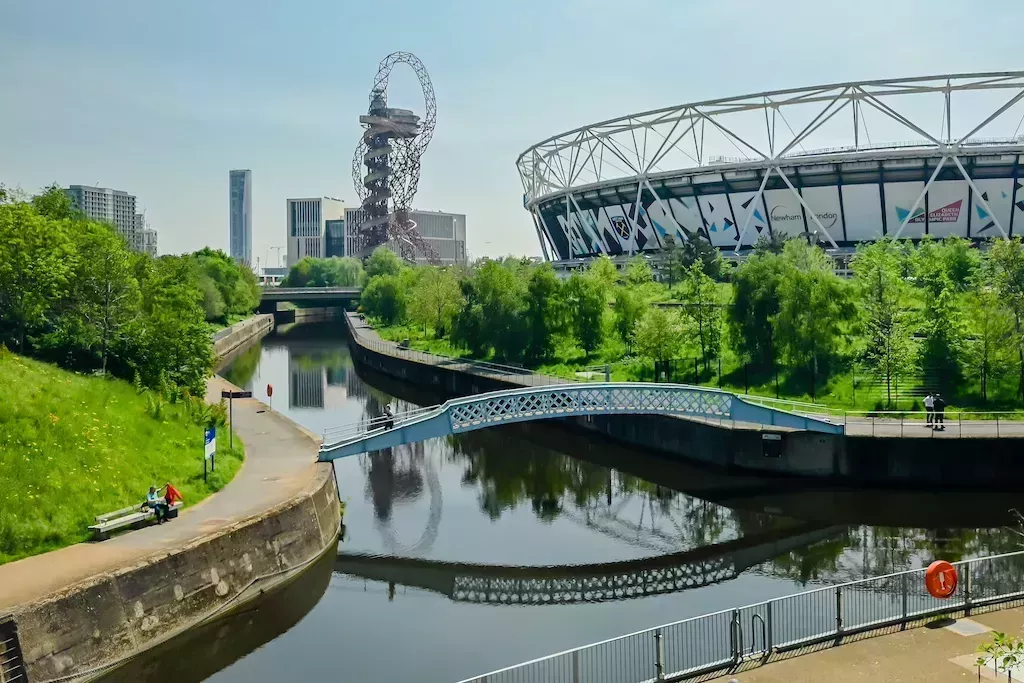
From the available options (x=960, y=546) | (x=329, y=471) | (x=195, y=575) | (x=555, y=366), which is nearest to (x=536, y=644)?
(x=195, y=575)

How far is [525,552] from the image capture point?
76.9 ft

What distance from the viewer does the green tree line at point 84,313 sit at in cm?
2795

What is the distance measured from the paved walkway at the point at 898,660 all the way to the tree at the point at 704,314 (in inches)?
1159

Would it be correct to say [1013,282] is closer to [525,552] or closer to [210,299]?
[525,552]

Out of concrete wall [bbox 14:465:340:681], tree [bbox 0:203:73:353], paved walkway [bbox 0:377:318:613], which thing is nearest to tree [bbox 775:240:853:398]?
paved walkway [bbox 0:377:318:613]

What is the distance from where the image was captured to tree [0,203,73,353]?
27.6 meters

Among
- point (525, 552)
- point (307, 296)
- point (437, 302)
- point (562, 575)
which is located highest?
point (307, 296)

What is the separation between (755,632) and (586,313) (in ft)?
113

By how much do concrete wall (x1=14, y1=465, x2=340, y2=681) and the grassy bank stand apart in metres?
2.47

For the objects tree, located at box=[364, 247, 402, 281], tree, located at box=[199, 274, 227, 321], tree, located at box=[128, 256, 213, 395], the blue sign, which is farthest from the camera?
tree, located at box=[364, 247, 402, 281]

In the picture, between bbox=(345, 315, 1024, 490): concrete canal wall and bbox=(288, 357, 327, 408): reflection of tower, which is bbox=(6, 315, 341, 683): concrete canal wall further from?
bbox=(288, 357, 327, 408): reflection of tower

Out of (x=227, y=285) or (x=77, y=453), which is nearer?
(x=77, y=453)

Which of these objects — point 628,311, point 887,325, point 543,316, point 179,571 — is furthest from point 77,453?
point 628,311

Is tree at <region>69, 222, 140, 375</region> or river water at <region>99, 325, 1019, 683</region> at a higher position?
tree at <region>69, 222, 140, 375</region>
